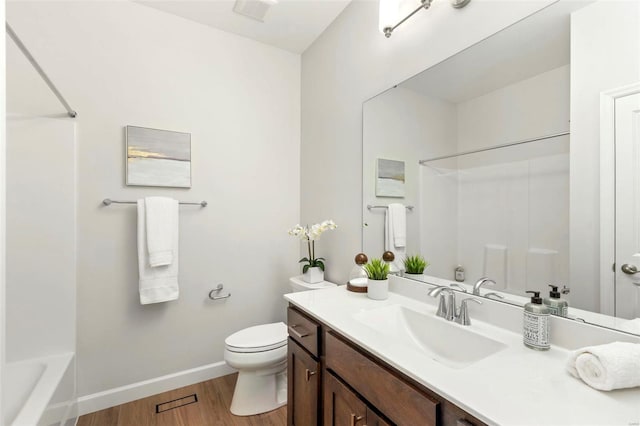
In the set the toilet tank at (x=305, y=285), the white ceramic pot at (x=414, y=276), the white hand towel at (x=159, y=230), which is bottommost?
the toilet tank at (x=305, y=285)

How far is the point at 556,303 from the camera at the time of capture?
0.93 metres

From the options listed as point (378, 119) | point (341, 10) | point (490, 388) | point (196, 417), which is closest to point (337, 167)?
point (378, 119)

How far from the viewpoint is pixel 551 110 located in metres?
0.98

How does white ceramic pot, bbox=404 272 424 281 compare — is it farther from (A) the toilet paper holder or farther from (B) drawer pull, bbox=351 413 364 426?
(A) the toilet paper holder

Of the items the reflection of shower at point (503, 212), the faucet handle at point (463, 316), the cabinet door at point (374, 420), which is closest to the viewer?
the cabinet door at point (374, 420)

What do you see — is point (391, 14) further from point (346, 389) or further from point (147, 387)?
point (147, 387)

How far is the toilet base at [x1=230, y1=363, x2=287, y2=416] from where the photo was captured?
5.85ft

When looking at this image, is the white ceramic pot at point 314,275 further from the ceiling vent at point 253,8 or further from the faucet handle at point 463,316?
the ceiling vent at point 253,8

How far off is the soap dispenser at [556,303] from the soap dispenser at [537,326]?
0.18 ft

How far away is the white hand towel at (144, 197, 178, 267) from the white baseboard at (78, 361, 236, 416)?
32.1 inches

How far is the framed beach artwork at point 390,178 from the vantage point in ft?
5.09

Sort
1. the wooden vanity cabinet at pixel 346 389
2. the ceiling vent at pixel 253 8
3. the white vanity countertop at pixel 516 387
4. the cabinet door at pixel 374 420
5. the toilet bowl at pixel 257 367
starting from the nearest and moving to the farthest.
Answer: the white vanity countertop at pixel 516 387, the wooden vanity cabinet at pixel 346 389, the cabinet door at pixel 374 420, the toilet bowl at pixel 257 367, the ceiling vent at pixel 253 8

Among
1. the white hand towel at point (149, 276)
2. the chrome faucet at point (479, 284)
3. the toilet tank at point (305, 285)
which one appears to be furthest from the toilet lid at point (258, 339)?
the chrome faucet at point (479, 284)

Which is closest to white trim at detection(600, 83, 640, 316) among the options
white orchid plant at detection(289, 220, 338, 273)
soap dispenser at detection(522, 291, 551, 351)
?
soap dispenser at detection(522, 291, 551, 351)
